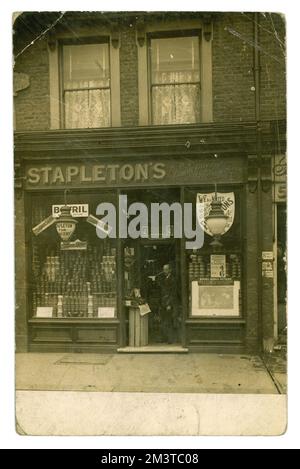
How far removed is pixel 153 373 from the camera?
7.03m

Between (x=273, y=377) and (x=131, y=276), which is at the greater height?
(x=131, y=276)

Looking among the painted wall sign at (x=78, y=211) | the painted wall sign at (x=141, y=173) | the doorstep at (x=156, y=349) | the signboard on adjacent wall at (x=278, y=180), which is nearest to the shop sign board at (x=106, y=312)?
the doorstep at (x=156, y=349)

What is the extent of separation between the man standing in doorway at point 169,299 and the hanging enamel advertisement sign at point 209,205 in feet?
3.78

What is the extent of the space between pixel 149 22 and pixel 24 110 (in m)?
2.81

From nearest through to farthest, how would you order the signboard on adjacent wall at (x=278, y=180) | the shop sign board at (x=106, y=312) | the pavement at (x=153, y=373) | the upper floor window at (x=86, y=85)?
the pavement at (x=153, y=373) < the signboard on adjacent wall at (x=278, y=180) < the upper floor window at (x=86, y=85) < the shop sign board at (x=106, y=312)

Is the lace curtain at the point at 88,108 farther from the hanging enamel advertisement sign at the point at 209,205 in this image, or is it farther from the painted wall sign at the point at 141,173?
the hanging enamel advertisement sign at the point at 209,205

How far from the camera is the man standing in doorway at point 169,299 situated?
826 centimetres

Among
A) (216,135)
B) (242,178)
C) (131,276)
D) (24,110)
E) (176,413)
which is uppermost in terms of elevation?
→ (24,110)

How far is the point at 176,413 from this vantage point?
5.59 metres

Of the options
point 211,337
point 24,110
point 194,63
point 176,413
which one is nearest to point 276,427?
point 176,413

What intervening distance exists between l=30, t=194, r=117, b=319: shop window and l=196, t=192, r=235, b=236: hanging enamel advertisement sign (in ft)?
5.91

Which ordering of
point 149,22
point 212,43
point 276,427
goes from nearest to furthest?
point 276,427 < point 149,22 < point 212,43

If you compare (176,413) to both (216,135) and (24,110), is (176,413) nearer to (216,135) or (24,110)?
(216,135)

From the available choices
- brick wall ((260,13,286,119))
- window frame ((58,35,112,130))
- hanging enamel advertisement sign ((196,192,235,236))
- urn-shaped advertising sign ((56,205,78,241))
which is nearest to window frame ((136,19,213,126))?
window frame ((58,35,112,130))
